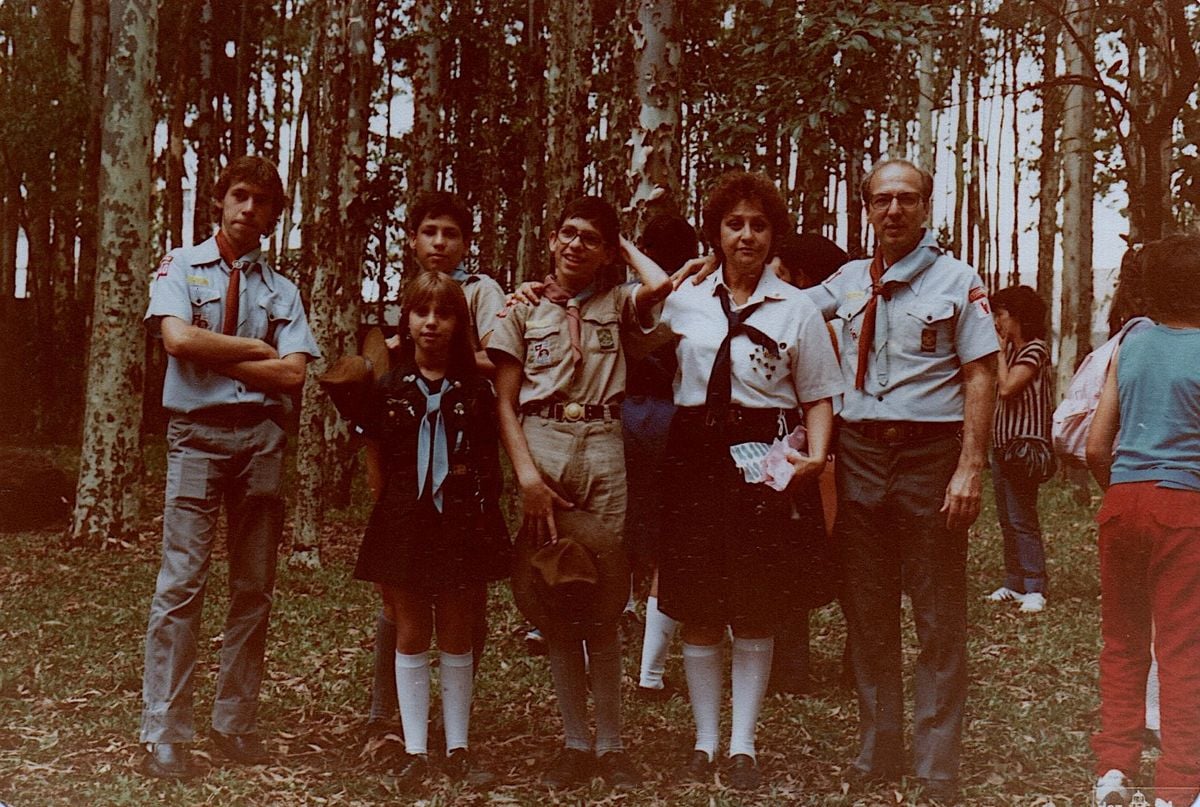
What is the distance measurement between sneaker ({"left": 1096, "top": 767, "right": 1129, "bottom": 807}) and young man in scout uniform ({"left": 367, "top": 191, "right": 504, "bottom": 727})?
2054 millimetres

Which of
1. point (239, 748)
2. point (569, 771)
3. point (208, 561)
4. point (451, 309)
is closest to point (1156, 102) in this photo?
point (451, 309)

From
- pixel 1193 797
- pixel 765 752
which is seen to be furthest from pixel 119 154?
pixel 1193 797

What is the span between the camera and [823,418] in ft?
12.6

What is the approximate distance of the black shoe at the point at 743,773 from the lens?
3787 millimetres

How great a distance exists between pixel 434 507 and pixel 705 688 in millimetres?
1070

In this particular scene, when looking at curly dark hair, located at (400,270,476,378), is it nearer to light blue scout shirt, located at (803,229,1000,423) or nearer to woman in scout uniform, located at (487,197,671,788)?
woman in scout uniform, located at (487,197,671,788)

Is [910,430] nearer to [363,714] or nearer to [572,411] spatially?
[572,411]

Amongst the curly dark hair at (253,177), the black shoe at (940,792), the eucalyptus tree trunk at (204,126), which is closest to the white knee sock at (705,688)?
the black shoe at (940,792)

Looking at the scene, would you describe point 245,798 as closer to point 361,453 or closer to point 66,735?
point 66,735

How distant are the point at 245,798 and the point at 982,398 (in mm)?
2671

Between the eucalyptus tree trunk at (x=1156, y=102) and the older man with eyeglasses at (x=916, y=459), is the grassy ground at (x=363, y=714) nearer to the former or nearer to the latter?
the older man with eyeglasses at (x=916, y=459)

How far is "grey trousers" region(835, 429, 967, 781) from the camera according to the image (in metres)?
3.79

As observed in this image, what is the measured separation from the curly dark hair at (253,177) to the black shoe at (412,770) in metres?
1.94

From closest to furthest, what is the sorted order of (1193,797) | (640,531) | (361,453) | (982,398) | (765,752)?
(1193,797), (982,398), (765,752), (640,531), (361,453)
